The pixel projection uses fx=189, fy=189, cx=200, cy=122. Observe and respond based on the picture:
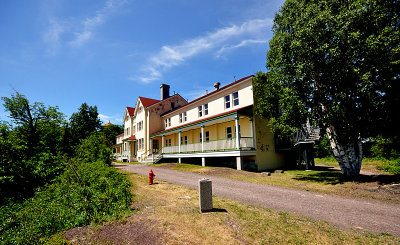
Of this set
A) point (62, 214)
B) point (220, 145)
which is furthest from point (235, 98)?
point (62, 214)

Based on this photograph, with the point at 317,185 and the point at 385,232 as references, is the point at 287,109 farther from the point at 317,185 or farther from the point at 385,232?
the point at 385,232

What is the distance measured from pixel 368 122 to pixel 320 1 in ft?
26.7

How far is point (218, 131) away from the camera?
827 inches

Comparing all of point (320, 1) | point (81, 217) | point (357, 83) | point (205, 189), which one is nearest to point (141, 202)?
point (81, 217)

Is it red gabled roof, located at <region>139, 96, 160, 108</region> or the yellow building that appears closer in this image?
the yellow building

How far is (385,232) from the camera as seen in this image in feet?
15.8

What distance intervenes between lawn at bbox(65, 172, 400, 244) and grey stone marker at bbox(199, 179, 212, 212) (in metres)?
0.24

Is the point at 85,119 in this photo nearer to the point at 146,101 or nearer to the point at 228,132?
the point at 146,101

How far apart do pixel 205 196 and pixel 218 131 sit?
15.1 m

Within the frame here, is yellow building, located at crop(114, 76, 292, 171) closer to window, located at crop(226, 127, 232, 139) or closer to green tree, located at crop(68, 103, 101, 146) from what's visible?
window, located at crop(226, 127, 232, 139)

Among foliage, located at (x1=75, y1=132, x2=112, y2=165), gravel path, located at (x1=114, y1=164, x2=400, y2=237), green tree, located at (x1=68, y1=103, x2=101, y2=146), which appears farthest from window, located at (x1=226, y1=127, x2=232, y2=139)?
green tree, located at (x1=68, y1=103, x2=101, y2=146)

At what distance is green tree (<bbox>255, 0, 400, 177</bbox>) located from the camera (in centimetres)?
1009

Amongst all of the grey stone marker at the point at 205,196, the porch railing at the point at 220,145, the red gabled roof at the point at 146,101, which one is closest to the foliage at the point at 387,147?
the porch railing at the point at 220,145

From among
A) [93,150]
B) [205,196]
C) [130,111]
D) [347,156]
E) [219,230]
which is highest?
[130,111]
